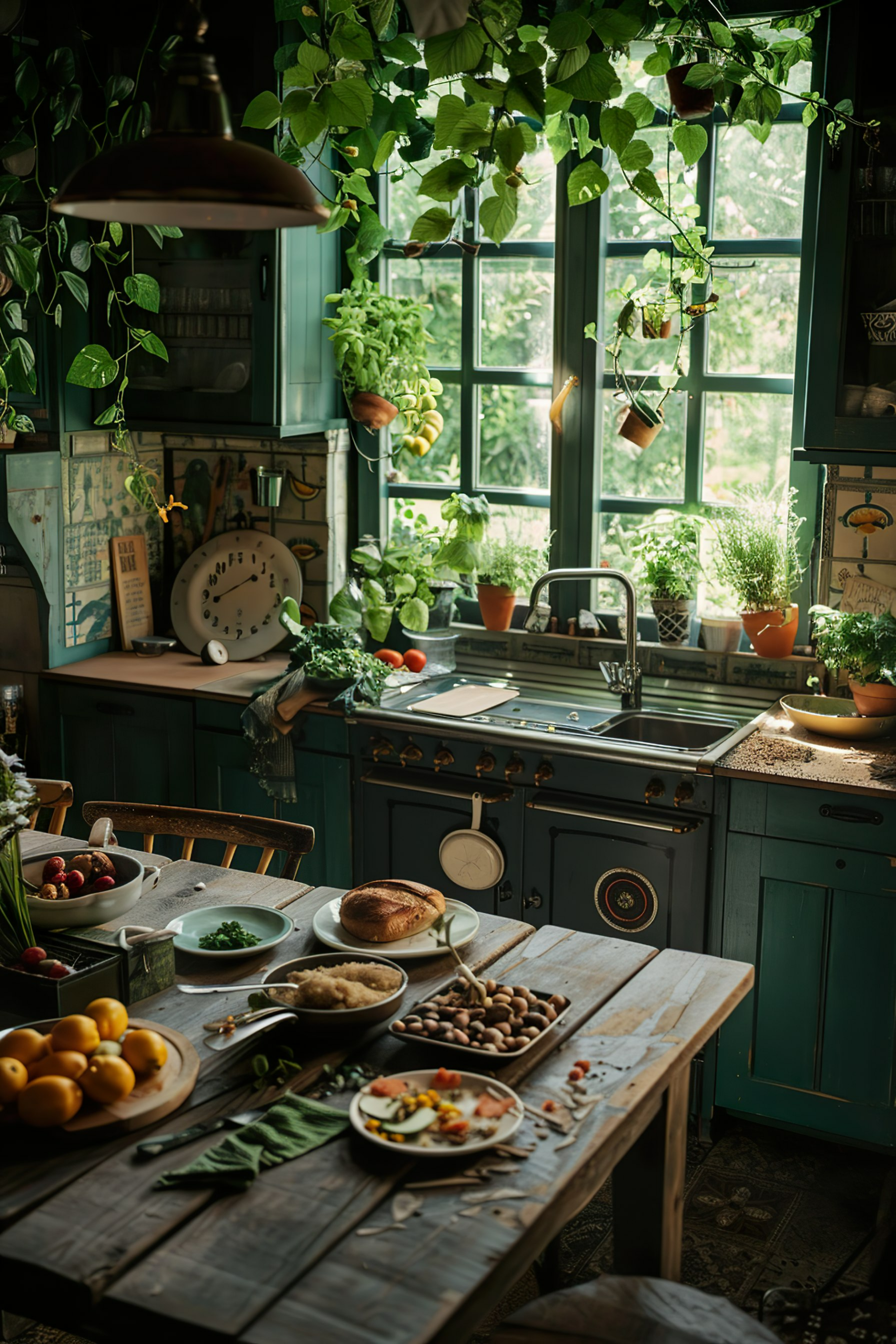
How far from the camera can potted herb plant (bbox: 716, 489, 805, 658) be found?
369 centimetres

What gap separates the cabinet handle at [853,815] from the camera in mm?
2992

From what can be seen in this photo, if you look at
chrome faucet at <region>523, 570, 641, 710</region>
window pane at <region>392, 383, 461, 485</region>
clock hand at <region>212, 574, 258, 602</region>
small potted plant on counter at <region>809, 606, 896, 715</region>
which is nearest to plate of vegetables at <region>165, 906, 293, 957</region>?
chrome faucet at <region>523, 570, 641, 710</region>

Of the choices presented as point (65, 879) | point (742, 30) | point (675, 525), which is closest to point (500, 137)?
point (742, 30)

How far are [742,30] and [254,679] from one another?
7.22 ft

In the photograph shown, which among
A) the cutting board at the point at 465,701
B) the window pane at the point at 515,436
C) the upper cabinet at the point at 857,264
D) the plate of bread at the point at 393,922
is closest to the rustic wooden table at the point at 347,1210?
the plate of bread at the point at 393,922

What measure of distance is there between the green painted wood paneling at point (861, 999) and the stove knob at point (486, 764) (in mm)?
922

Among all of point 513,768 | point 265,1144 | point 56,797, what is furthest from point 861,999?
point 56,797

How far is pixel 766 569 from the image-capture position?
3.68 meters

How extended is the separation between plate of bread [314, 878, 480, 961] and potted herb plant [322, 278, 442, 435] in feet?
6.79

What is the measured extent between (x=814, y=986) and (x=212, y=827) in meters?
1.48

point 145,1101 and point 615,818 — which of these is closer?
point 145,1101

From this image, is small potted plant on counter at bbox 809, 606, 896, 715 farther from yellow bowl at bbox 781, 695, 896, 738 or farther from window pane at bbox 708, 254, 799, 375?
window pane at bbox 708, 254, 799, 375

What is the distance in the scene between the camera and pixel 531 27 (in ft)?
10.0

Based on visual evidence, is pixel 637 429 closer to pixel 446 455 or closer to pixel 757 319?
pixel 757 319
